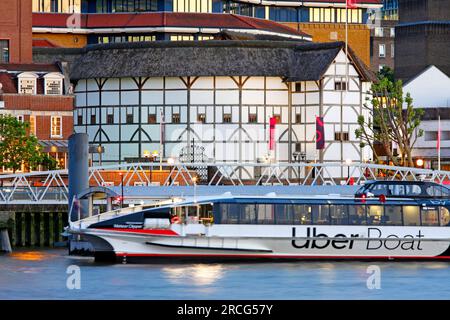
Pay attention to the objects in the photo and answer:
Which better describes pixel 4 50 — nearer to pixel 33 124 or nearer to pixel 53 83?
pixel 53 83

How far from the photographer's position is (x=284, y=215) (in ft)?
282

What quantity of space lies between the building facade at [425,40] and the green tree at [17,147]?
219 ft

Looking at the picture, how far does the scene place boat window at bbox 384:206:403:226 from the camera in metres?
87.0

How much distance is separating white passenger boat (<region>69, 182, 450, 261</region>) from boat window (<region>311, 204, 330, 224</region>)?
0.05 m

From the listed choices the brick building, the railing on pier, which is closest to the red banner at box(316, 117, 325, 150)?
the railing on pier

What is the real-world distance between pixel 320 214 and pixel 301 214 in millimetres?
949

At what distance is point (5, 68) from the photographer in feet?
433

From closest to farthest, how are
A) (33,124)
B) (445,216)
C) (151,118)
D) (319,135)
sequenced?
1. (445,216)
2. (33,124)
3. (319,135)
4. (151,118)

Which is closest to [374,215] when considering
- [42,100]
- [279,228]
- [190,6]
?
[279,228]

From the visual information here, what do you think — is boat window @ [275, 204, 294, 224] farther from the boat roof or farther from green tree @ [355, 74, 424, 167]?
green tree @ [355, 74, 424, 167]

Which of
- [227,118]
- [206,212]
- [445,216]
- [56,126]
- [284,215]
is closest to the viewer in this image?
[206,212]

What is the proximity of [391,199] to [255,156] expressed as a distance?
1835 inches

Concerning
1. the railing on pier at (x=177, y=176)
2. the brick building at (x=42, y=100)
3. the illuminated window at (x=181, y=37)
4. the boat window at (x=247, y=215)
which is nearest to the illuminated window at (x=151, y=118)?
the railing on pier at (x=177, y=176)

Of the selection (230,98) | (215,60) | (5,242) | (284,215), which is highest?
(215,60)
